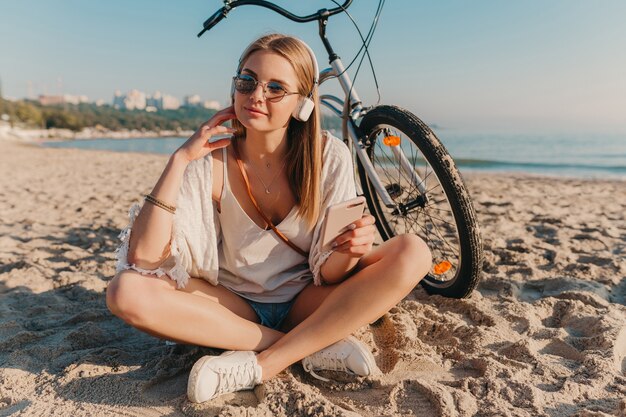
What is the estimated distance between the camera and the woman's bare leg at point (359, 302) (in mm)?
1573

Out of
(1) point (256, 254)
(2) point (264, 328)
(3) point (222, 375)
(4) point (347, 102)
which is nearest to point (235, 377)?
(3) point (222, 375)

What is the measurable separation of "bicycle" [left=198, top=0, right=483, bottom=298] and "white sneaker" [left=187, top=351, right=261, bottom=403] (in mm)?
987

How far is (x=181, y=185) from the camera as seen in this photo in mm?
1650

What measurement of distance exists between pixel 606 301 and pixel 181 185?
6.65 feet

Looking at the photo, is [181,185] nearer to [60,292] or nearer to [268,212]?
[268,212]

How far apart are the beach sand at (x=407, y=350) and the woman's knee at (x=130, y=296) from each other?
0.78ft

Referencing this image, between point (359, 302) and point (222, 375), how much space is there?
52cm

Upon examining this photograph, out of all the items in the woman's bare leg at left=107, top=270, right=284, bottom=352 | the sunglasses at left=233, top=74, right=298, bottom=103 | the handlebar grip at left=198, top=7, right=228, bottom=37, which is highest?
the handlebar grip at left=198, top=7, right=228, bottom=37

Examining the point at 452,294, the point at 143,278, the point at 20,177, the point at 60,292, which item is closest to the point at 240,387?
the point at 143,278

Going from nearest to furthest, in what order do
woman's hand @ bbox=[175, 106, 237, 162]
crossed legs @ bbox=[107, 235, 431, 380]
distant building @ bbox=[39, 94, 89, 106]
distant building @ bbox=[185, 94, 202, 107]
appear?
crossed legs @ bbox=[107, 235, 431, 380], woman's hand @ bbox=[175, 106, 237, 162], distant building @ bbox=[185, 94, 202, 107], distant building @ bbox=[39, 94, 89, 106]

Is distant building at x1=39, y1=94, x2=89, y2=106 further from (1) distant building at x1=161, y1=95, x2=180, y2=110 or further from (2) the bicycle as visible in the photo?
(2) the bicycle

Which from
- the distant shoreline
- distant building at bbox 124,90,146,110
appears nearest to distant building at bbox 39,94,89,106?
distant building at bbox 124,90,146,110

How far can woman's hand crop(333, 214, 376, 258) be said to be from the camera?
1558mm

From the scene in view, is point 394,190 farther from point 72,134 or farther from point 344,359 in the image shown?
point 72,134
